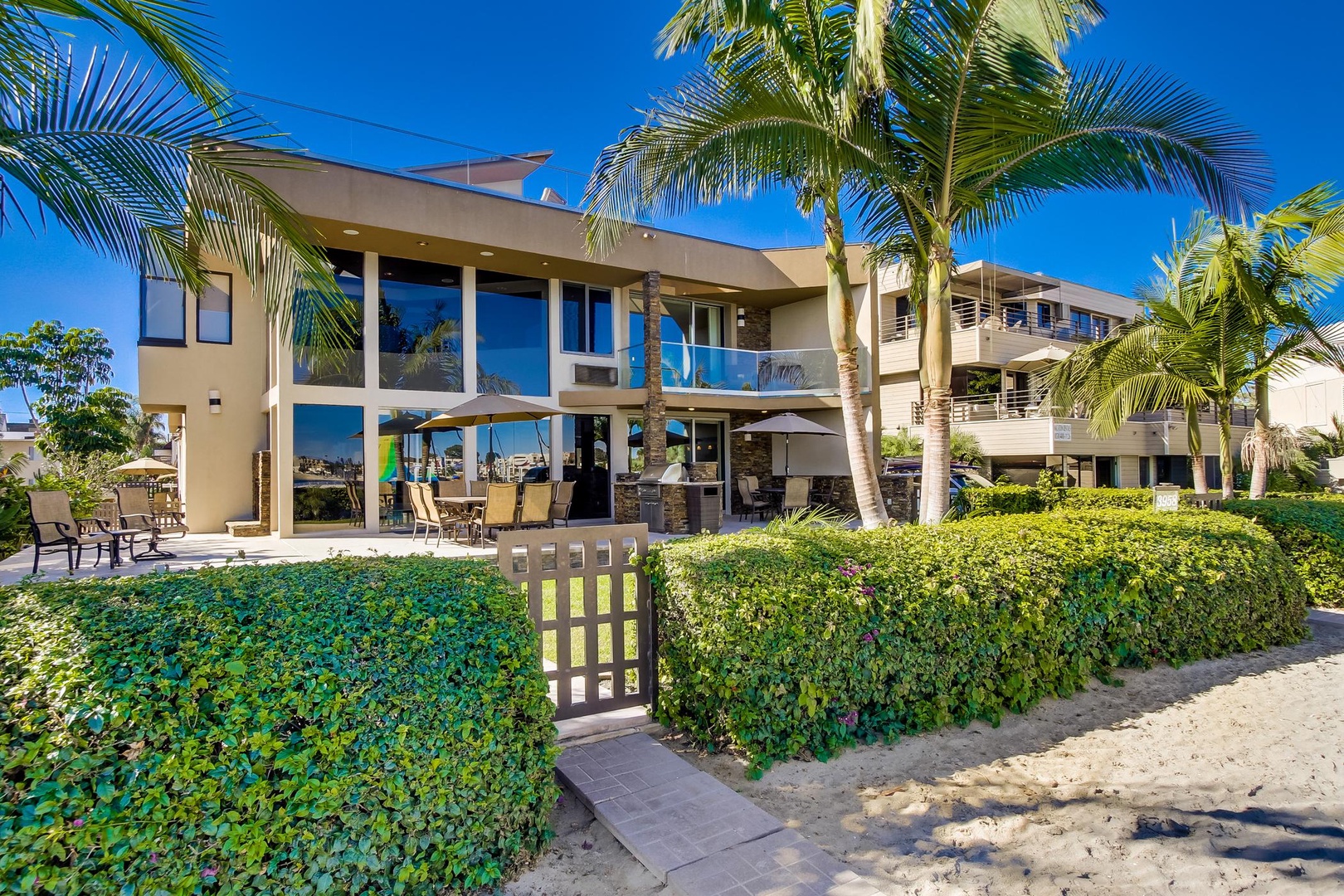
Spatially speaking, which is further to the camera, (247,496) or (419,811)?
(247,496)

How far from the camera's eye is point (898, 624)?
3.98 m

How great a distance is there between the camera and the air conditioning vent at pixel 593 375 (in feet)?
49.2

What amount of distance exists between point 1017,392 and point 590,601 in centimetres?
2153

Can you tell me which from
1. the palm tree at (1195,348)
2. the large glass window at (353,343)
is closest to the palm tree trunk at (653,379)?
the large glass window at (353,343)

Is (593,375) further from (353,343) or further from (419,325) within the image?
(353,343)

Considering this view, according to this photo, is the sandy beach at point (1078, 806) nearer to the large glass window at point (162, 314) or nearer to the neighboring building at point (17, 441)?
the large glass window at point (162, 314)

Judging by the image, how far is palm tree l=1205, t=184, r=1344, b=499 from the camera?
842 cm

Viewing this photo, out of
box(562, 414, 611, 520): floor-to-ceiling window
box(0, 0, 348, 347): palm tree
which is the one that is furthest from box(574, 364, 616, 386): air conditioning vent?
box(0, 0, 348, 347): palm tree

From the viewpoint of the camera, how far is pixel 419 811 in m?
2.55

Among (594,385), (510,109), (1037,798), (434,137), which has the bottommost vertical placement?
(1037,798)

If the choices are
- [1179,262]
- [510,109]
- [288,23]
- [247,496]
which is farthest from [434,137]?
[1179,262]

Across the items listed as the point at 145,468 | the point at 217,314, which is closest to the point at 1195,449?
the point at 217,314

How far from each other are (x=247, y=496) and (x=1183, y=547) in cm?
1554

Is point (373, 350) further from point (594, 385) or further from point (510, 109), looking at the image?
point (510, 109)
